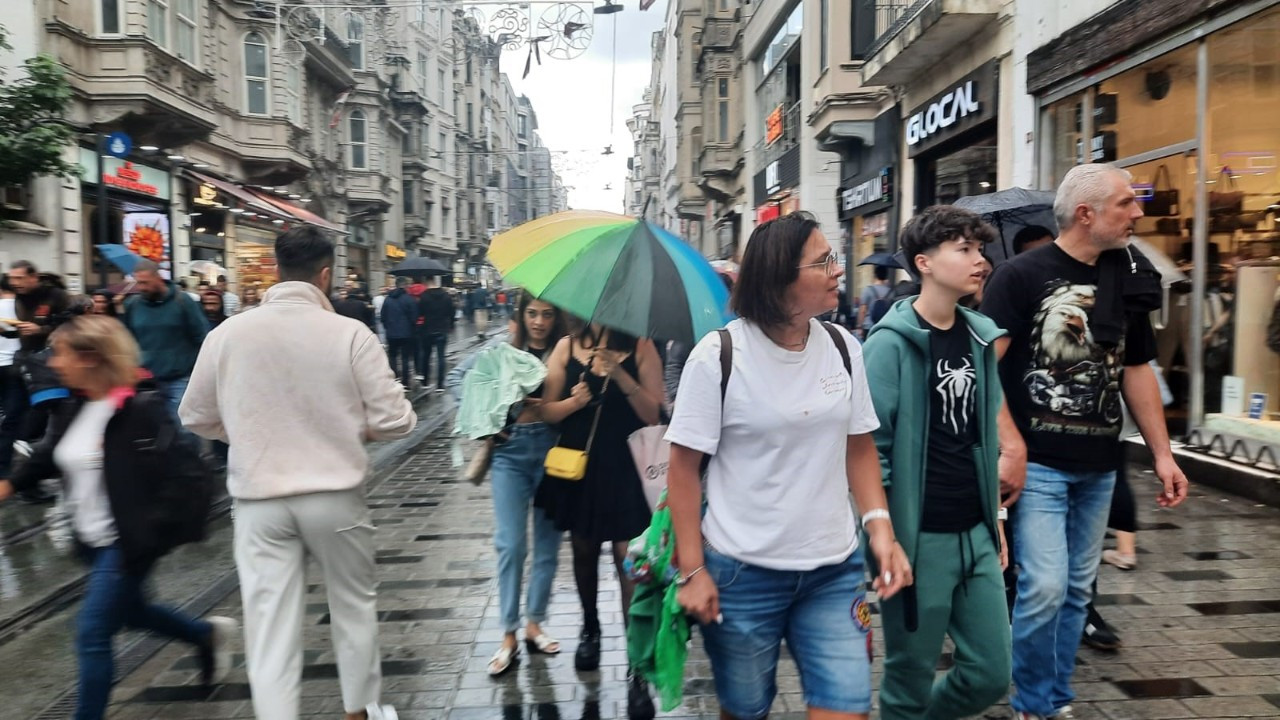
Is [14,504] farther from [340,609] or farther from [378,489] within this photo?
[340,609]

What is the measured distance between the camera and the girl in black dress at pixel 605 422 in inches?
163

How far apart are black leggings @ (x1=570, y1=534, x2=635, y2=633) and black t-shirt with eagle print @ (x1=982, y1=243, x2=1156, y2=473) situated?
5.66 feet

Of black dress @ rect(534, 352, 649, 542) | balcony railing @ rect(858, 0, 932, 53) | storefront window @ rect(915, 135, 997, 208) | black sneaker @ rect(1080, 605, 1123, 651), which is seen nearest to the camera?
black dress @ rect(534, 352, 649, 542)

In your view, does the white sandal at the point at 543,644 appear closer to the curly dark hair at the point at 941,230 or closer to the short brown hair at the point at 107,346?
the short brown hair at the point at 107,346

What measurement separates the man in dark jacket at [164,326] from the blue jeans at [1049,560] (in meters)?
6.86

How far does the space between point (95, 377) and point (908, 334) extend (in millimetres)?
2881

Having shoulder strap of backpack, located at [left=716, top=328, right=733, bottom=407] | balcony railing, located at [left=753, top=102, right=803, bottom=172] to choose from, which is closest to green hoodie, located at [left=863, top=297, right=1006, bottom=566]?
shoulder strap of backpack, located at [left=716, top=328, right=733, bottom=407]

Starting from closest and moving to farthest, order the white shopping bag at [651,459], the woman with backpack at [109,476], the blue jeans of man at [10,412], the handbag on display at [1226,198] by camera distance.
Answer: the woman with backpack at [109,476], the white shopping bag at [651,459], the handbag on display at [1226,198], the blue jeans of man at [10,412]

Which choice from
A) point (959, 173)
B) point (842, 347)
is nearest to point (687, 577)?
point (842, 347)

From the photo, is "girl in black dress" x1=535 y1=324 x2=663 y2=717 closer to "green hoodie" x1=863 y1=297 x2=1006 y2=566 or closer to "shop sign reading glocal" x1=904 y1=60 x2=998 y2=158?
"green hoodie" x1=863 y1=297 x2=1006 y2=566

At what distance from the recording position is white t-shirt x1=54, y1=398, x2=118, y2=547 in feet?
11.7

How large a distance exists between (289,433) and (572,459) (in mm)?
1261

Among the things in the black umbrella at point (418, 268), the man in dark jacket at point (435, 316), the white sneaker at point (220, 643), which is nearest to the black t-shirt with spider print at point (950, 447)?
the white sneaker at point (220, 643)

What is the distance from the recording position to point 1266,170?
26.9 feet
